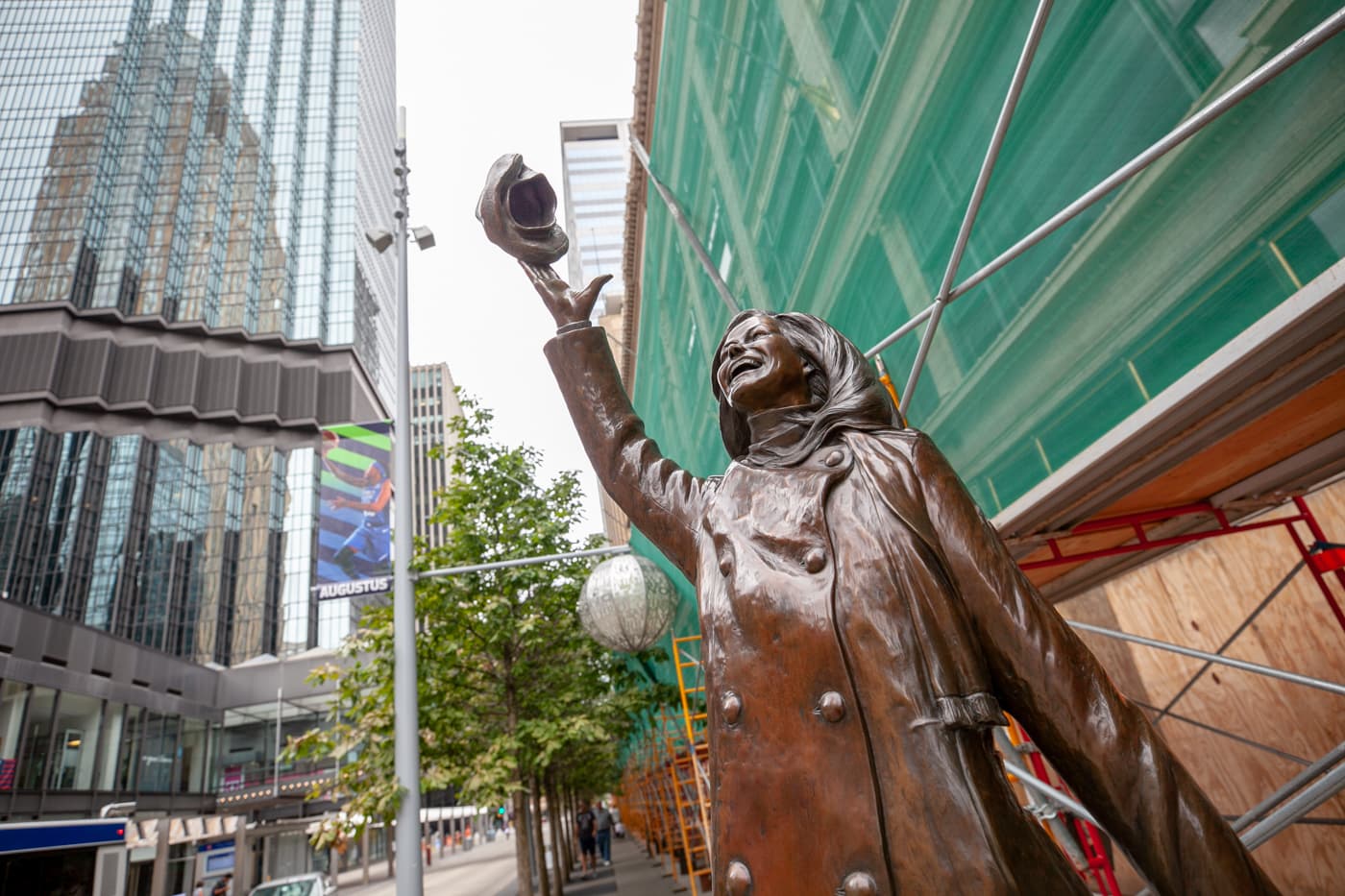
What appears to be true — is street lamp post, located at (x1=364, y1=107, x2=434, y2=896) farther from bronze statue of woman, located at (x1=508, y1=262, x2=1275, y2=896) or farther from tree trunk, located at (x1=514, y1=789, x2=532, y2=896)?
bronze statue of woman, located at (x1=508, y1=262, x2=1275, y2=896)

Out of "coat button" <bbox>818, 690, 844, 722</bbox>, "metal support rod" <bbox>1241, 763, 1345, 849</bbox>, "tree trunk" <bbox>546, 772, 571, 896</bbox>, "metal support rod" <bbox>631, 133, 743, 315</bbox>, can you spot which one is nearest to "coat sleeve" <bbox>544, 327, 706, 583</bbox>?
"coat button" <bbox>818, 690, 844, 722</bbox>

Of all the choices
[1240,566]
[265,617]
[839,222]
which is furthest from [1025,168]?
[265,617]

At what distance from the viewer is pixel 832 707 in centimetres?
114

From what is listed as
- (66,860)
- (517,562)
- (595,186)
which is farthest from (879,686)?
(595,186)

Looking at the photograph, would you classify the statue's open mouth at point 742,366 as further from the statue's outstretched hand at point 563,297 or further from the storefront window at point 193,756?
the storefront window at point 193,756

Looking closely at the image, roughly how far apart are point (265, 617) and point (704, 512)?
6149 centimetres

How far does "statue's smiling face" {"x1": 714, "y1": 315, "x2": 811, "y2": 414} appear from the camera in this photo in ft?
4.78

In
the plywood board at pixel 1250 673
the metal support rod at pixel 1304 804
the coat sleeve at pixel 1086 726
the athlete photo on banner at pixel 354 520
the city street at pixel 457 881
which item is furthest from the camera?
the city street at pixel 457 881

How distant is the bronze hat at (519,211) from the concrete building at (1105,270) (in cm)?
143

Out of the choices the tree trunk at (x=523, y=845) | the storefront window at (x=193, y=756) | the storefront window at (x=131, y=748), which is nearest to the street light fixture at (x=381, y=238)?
the tree trunk at (x=523, y=845)

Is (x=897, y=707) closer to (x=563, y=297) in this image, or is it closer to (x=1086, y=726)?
(x=1086, y=726)

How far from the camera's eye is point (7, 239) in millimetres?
52156

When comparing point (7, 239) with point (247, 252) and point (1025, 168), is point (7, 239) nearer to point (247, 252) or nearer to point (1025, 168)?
point (247, 252)

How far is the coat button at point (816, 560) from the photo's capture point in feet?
4.12
